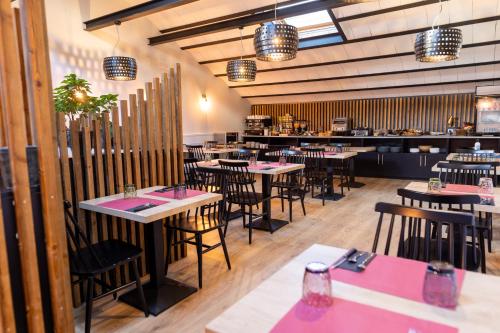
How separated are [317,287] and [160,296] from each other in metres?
2.07

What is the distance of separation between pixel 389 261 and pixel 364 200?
16.5 feet

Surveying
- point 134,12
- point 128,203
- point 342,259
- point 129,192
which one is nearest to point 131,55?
point 134,12

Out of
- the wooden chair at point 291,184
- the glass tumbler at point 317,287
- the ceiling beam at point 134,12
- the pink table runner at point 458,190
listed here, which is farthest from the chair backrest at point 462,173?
the ceiling beam at point 134,12

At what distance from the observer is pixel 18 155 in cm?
143

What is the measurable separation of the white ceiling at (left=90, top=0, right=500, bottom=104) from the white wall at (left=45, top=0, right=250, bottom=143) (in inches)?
16.0

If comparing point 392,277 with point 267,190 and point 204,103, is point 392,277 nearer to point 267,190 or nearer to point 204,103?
point 267,190

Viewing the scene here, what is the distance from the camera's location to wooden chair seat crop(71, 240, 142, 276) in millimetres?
2377

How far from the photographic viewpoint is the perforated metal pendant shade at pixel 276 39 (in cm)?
315

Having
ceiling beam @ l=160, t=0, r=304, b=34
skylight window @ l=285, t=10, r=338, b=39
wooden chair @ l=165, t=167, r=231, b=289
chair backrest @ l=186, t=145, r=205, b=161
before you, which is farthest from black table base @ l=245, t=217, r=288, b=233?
skylight window @ l=285, t=10, r=338, b=39

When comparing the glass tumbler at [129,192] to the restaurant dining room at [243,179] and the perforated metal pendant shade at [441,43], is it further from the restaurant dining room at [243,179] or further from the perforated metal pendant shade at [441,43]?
the perforated metal pendant shade at [441,43]

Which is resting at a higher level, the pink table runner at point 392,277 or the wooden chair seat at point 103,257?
the pink table runner at point 392,277

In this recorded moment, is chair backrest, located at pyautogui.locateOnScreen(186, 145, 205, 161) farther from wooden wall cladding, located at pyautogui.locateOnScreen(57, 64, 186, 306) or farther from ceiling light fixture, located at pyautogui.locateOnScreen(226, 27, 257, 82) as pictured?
wooden wall cladding, located at pyautogui.locateOnScreen(57, 64, 186, 306)

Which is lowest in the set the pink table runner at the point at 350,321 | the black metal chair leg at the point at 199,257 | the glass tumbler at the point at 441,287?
the black metal chair leg at the point at 199,257

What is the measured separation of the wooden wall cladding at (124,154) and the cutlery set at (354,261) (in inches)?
87.5
